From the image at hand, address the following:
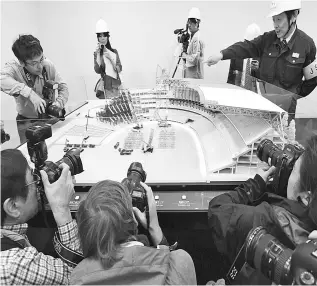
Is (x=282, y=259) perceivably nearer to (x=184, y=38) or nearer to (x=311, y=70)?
(x=311, y=70)

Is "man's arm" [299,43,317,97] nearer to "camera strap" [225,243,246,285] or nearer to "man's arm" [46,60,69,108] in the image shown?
"camera strap" [225,243,246,285]

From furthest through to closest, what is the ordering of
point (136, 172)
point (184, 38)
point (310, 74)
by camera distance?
point (184, 38) → point (310, 74) → point (136, 172)

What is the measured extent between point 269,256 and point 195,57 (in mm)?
3629

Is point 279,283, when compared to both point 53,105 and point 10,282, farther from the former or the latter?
point 53,105

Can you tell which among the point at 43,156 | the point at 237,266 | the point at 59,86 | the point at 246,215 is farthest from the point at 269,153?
the point at 59,86

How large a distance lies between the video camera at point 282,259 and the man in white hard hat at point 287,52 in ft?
5.74

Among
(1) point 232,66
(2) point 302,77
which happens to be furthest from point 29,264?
(1) point 232,66

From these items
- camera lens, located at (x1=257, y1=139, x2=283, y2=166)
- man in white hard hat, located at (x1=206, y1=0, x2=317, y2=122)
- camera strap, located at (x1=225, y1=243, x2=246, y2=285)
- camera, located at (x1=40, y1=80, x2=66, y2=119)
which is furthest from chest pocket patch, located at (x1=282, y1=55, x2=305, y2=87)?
camera, located at (x1=40, y1=80, x2=66, y2=119)

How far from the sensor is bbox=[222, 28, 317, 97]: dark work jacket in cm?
229

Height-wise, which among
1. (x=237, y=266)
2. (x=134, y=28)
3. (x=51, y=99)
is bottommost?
(x=237, y=266)

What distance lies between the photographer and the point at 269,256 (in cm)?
70

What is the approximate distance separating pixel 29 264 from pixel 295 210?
0.85 metres

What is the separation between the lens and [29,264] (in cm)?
81

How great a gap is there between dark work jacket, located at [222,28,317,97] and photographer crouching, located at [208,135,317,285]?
1.31 meters
